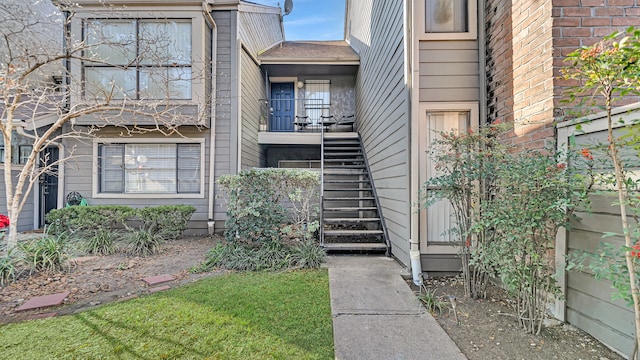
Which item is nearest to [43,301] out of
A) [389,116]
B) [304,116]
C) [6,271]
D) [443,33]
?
[6,271]

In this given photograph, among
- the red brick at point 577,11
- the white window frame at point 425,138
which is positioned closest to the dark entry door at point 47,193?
the white window frame at point 425,138

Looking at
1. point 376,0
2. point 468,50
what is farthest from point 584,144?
point 376,0

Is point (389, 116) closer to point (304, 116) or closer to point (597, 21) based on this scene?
point (597, 21)

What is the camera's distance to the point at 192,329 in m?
2.36

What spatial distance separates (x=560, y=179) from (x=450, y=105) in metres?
1.90

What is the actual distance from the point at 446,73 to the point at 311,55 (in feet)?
19.3

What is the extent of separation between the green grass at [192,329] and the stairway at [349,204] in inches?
73.8

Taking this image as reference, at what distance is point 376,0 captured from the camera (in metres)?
5.90

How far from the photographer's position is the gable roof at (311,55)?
8.45m

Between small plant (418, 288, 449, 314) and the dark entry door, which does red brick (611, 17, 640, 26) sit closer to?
small plant (418, 288, 449, 314)

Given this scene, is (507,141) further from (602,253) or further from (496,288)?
(602,253)

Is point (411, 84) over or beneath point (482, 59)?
beneath

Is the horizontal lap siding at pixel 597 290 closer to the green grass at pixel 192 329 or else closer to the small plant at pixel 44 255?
the green grass at pixel 192 329

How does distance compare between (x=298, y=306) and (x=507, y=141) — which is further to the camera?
(x=507, y=141)
